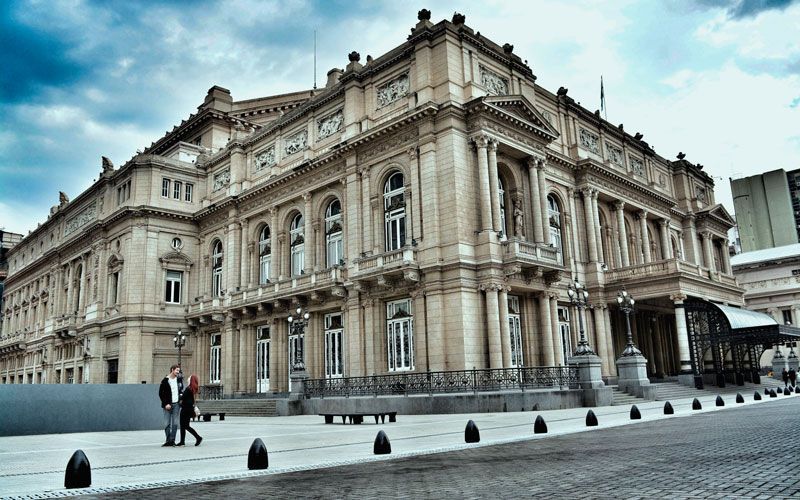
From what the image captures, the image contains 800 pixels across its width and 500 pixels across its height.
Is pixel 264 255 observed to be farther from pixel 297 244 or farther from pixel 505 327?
pixel 505 327

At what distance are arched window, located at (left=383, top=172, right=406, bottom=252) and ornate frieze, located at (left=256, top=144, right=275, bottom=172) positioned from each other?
465 inches

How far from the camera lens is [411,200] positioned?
32719 millimetres

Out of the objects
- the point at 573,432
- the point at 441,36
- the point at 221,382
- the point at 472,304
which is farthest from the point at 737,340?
the point at 221,382

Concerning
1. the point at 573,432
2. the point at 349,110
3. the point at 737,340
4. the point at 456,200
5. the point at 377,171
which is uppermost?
the point at 349,110

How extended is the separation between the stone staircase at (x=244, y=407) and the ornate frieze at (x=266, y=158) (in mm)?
16268

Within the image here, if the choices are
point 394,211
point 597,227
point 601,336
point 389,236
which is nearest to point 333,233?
point 389,236

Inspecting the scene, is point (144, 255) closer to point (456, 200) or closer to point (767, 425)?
point (456, 200)

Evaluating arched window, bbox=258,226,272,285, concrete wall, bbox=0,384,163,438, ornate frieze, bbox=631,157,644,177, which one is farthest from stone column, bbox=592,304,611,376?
concrete wall, bbox=0,384,163,438

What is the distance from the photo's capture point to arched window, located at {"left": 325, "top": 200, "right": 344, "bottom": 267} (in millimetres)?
38000

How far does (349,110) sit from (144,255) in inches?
790

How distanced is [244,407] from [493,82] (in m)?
22.6

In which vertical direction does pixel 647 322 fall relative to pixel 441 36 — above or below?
below

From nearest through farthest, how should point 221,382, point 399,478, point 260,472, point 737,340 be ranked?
point 399,478, point 260,472, point 737,340, point 221,382

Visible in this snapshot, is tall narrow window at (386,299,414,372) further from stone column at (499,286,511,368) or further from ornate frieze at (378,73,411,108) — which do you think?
ornate frieze at (378,73,411,108)
